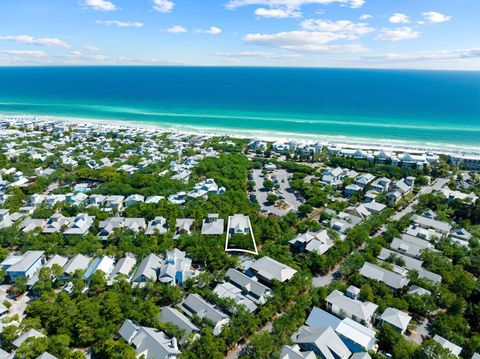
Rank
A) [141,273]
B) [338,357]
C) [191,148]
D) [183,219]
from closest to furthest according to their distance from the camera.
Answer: [338,357] → [141,273] → [183,219] → [191,148]

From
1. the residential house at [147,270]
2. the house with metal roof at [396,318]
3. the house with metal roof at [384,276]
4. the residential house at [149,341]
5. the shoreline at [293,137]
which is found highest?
the shoreline at [293,137]

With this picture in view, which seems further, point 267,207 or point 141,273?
point 267,207

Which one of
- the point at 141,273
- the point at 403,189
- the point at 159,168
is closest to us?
the point at 141,273

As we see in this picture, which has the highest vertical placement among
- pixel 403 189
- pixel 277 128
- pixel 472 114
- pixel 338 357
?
pixel 472 114

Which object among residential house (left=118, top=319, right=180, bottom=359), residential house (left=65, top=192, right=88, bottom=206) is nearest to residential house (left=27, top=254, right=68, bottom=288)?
residential house (left=118, top=319, right=180, bottom=359)

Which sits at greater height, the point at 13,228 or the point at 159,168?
the point at 159,168

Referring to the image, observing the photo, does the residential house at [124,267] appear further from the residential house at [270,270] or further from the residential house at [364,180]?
the residential house at [364,180]

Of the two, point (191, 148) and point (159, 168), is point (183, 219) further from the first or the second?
point (191, 148)

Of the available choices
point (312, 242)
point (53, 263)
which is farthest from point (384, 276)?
point (53, 263)

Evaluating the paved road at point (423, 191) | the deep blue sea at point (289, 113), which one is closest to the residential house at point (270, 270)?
the paved road at point (423, 191)

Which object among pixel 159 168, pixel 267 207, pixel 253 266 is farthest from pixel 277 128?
pixel 253 266
